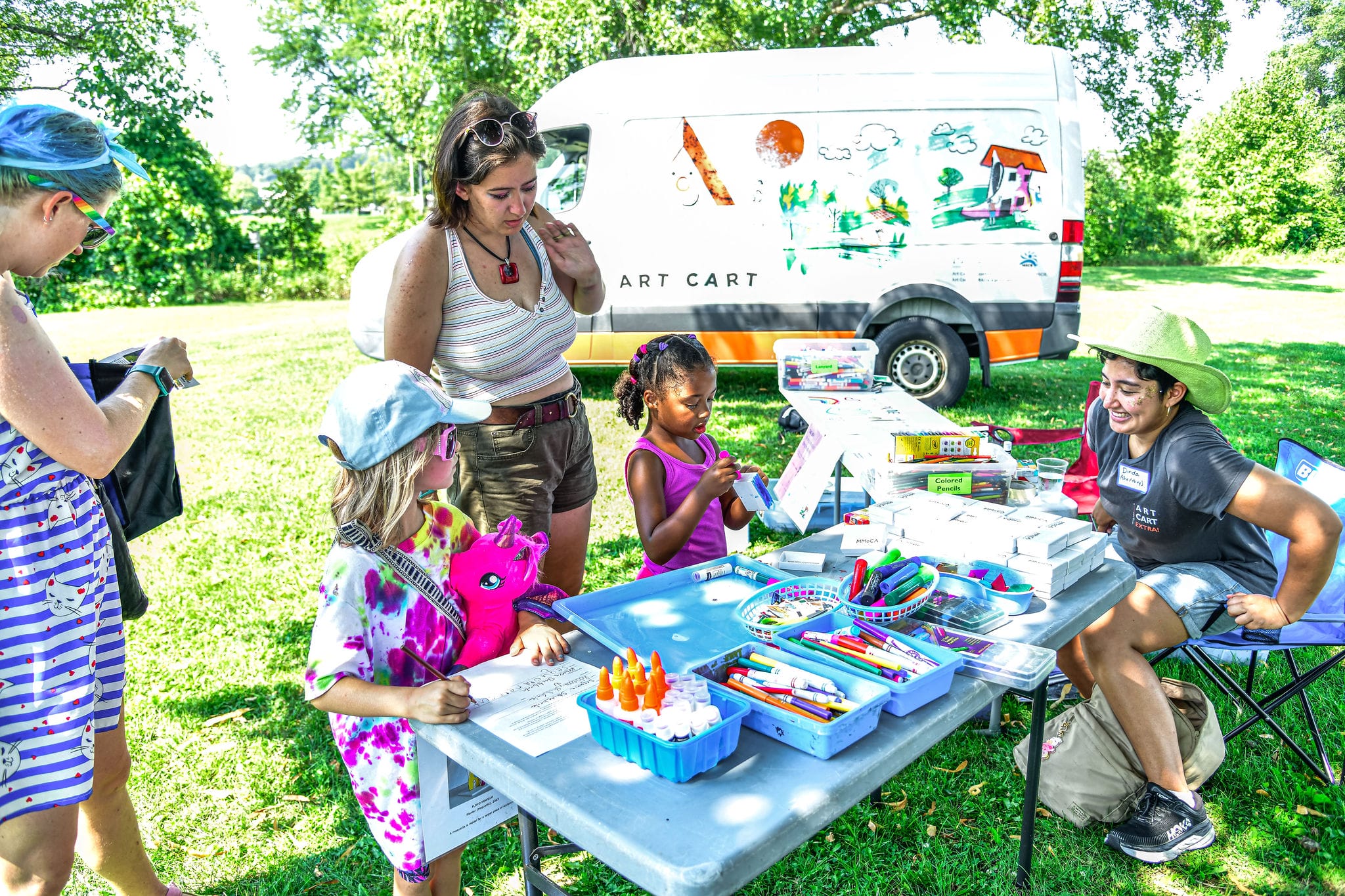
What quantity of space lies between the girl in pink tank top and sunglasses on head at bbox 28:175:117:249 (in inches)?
58.7

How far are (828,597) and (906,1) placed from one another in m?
14.2

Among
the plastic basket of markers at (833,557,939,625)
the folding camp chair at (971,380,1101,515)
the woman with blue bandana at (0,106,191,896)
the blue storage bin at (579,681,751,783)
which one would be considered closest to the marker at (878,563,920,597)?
the plastic basket of markers at (833,557,939,625)

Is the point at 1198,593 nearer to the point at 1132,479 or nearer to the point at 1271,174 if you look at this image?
the point at 1132,479

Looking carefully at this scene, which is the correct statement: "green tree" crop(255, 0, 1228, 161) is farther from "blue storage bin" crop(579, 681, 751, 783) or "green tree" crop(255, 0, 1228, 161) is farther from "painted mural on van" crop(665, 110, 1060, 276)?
"blue storage bin" crop(579, 681, 751, 783)

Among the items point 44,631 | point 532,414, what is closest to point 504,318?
point 532,414

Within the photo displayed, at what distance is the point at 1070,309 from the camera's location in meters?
7.59

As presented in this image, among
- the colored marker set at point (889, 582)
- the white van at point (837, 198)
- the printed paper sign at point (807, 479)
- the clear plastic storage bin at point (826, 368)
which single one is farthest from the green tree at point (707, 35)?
the colored marker set at point (889, 582)

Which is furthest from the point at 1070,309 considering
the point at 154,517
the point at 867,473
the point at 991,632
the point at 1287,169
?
the point at 1287,169

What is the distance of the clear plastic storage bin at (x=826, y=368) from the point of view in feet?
14.9

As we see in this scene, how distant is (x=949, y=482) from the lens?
9.56 ft

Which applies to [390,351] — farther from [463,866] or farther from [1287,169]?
[1287,169]

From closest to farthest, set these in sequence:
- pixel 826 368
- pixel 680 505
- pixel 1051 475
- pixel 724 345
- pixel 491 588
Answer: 1. pixel 491 588
2. pixel 680 505
3. pixel 1051 475
4. pixel 826 368
5. pixel 724 345

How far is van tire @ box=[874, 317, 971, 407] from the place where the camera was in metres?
7.74

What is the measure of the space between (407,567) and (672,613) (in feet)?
1.92
